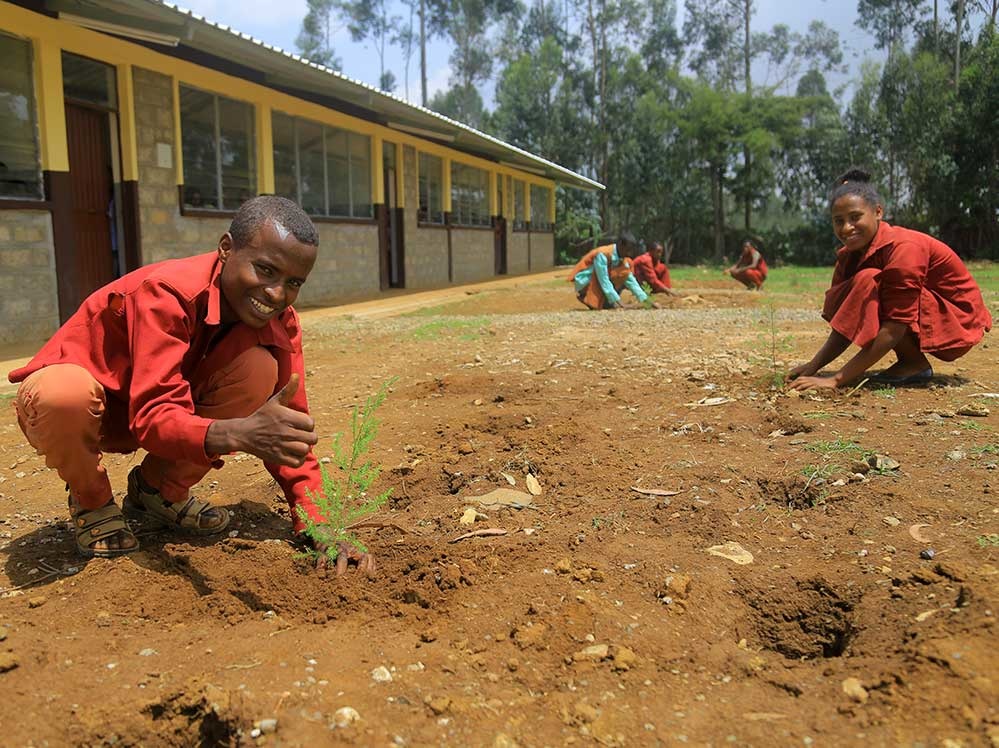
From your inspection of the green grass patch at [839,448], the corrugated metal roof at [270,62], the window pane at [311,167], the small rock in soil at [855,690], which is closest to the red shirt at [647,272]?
the corrugated metal roof at [270,62]

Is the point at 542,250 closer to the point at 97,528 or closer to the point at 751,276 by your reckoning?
the point at 751,276

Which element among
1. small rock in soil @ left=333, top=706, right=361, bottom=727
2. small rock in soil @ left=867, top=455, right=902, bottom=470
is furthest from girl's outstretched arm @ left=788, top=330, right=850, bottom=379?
small rock in soil @ left=333, top=706, right=361, bottom=727

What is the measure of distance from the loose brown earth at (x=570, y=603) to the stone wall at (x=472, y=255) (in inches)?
551

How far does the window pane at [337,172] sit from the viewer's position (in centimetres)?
1230

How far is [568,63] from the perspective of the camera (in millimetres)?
32906

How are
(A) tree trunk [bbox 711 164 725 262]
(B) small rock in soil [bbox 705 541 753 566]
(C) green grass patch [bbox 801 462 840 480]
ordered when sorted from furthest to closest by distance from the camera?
(A) tree trunk [bbox 711 164 725 262] → (C) green grass patch [bbox 801 462 840 480] → (B) small rock in soil [bbox 705 541 753 566]

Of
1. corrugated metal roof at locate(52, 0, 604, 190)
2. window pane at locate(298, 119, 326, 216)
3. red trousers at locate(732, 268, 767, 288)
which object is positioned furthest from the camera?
red trousers at locate(732, 268, 767, 288)

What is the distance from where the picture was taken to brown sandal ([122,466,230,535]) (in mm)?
2670

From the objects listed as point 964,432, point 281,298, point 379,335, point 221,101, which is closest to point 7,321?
point 379,335

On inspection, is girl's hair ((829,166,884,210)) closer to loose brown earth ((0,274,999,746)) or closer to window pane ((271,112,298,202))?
loose brown earth ((0,274,999,746))

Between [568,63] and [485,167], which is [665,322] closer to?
[485,167]

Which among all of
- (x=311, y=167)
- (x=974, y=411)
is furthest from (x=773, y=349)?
(x=311, y=167)

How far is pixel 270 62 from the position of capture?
29.2 feet

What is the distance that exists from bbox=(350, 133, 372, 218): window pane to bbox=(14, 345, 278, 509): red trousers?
1091 centimetres
